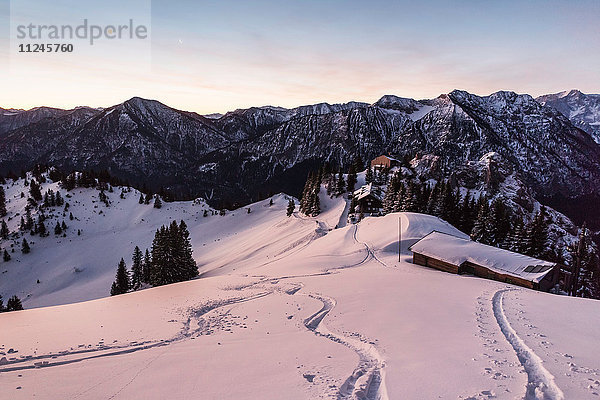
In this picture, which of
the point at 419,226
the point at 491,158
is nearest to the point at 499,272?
the point at 419,226

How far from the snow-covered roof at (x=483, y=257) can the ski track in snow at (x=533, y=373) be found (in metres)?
23.6

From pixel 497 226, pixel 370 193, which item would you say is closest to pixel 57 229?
pixel 370 193

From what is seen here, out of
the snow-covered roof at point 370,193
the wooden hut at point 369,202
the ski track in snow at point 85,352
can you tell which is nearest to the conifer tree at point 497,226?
the wooden hut at point 369,202

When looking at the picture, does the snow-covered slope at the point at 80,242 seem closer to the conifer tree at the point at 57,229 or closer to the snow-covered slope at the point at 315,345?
the conifer tree at the point at 57,229

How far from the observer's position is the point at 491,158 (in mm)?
107938

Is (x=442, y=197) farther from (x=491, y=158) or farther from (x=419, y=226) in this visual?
(x=491, y=158)

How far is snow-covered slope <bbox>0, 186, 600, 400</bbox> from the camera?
29.5 feet

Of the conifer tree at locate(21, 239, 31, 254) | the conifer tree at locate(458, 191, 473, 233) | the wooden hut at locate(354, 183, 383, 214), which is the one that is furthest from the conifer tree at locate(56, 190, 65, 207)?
the conifer tree at locate(458, 191, 473, 233)

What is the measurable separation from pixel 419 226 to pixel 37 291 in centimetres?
8553

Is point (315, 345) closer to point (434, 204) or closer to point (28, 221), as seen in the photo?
point (434, 204)

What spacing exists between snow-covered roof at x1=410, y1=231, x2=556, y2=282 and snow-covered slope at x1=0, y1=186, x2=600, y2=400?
1133 cm

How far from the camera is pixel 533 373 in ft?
30.9

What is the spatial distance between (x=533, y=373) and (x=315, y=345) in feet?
24.0

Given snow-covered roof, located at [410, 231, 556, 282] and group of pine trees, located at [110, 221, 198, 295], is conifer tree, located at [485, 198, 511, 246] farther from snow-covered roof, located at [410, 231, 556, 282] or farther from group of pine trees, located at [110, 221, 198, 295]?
group of pine trees, located at [110, 221, 198, 295]
